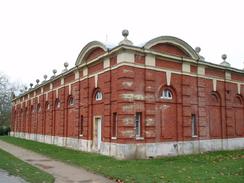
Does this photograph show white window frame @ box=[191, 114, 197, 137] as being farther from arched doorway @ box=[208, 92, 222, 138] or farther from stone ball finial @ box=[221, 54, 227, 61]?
stone ball finial @ box=[221, 54, 227, 61]

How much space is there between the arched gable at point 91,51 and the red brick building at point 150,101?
7 cm

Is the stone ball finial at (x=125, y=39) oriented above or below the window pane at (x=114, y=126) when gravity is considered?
above

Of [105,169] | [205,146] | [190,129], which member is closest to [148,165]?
[105,169]

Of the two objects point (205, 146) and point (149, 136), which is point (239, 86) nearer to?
point (205, 146)

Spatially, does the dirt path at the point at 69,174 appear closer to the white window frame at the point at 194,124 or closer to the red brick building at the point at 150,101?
the red brick building at the point at 150,101

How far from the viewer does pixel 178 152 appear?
61.2ft

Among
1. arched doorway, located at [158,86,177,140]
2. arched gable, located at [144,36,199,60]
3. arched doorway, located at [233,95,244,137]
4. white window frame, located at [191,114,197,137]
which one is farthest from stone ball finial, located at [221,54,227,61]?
arched doorway, located at [158,86,177,140]

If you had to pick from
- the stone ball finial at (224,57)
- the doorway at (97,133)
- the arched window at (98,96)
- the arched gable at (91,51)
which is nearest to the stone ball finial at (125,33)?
the arched gable at (91,51)

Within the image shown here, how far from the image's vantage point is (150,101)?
17.7m

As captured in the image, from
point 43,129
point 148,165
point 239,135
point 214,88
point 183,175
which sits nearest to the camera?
point 183,175

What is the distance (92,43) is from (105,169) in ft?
32.1

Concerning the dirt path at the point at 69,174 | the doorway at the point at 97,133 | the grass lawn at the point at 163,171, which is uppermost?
the doorway at the point at 97,133

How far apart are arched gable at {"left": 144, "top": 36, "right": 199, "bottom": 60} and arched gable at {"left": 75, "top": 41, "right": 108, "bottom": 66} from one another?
2.93 meters

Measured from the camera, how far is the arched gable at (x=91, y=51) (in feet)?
63.1
